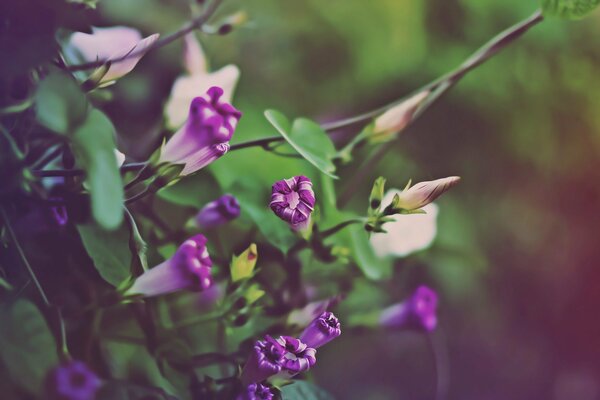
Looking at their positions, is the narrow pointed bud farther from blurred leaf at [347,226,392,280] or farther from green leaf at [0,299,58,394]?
green leaf at [0,299,58,394]

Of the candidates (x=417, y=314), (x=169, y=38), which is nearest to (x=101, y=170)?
(x=169, y=38)

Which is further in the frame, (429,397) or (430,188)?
(429,397)

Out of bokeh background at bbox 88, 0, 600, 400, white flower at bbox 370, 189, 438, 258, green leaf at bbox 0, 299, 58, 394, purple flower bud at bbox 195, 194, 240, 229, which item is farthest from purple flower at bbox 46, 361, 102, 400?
bokeh background at bbox 88, 0, 600, 400

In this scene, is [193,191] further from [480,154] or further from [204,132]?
[480,154]

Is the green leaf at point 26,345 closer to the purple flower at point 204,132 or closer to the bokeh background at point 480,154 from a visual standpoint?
the purple flower at point 204,132

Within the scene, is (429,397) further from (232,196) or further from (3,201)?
(3,201)

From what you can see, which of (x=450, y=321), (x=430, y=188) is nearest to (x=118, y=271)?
(x=430, y=188)
